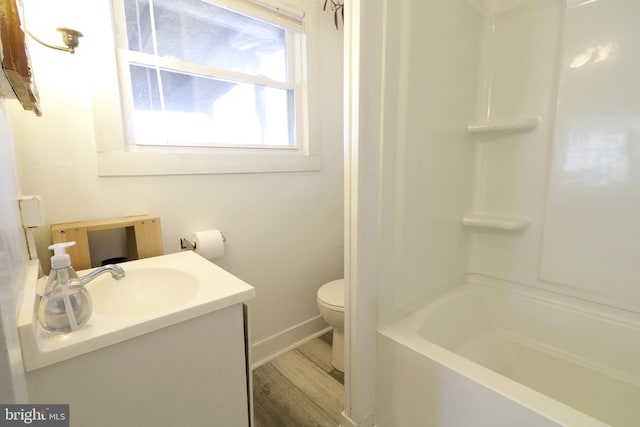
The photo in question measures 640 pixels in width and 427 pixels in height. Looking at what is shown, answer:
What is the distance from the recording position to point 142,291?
1068mm

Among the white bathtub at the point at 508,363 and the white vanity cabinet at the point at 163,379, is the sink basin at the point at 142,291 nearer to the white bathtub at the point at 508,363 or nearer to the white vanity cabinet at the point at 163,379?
the white vanity cabinet at the point at 163,379

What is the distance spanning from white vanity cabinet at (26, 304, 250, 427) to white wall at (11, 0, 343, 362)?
27.1 inches

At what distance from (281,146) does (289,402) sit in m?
1.40

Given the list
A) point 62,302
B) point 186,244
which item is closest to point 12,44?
point 62,302

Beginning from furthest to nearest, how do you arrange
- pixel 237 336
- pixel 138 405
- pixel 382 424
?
pixel 382 424 < pixel 237 336 < pixel 138 405

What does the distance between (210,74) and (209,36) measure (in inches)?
7.9

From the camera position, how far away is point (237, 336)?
91 cm

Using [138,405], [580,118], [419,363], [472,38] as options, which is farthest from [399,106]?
[138,405]

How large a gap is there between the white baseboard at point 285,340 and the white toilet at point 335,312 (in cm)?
28

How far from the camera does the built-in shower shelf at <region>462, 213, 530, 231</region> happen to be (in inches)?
61.1

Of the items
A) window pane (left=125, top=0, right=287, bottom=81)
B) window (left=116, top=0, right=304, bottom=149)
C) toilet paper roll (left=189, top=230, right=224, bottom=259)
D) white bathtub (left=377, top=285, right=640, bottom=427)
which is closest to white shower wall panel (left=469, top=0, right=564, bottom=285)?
white bathtub (left=377, top=285, right=640, bottom=427)

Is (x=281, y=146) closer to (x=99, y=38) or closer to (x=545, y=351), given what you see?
(x=99, y=38)

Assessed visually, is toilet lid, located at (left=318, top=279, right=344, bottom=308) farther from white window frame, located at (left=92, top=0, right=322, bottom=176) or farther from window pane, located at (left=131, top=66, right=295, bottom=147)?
window pane, located at (left=131, top=66, right=295, bottom=147)

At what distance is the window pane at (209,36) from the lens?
1.30 metres
